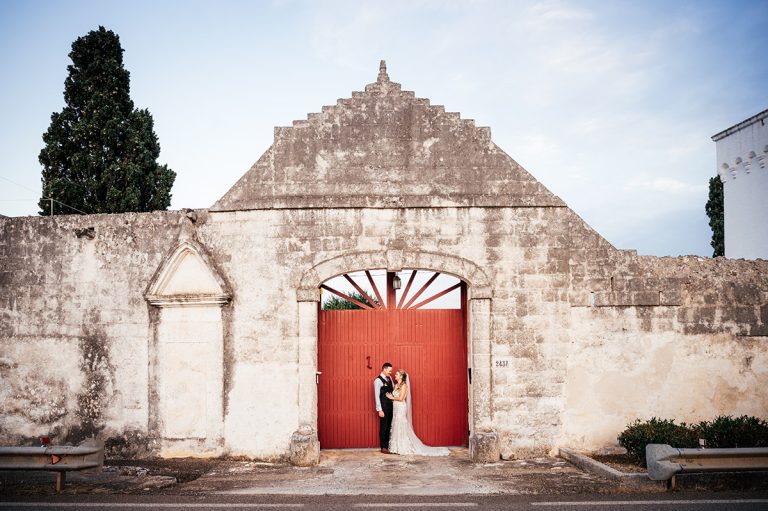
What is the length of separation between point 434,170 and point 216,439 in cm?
534

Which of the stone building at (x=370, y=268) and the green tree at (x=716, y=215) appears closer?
the stone building at (x=370, y=268)

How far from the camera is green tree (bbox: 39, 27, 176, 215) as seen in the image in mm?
18047

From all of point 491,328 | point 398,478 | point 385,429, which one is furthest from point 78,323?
point 491,328

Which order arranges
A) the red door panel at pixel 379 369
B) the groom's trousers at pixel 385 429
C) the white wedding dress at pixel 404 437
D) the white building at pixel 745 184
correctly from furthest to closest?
the white building at pixel 745 184
the red door panel at pixel 379 369
the groom's trousers at pixel 385 429
the white wedding dress at pixel 404 437

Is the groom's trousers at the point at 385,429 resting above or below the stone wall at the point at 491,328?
below

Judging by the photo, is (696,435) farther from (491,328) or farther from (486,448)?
(491,328)

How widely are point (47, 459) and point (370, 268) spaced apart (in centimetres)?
504

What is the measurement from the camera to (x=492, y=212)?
10.9 metres

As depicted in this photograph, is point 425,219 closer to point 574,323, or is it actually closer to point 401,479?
point 574,323

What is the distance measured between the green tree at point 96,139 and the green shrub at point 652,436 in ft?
44.5

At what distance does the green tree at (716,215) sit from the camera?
86.4 ft

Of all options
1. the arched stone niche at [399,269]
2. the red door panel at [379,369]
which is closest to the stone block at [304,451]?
the arched stone niche at [399,269]

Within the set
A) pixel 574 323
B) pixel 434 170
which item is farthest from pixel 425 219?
pixel 574 323

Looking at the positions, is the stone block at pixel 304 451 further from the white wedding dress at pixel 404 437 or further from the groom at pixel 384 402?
the white wedding dress at pixel 404 437
